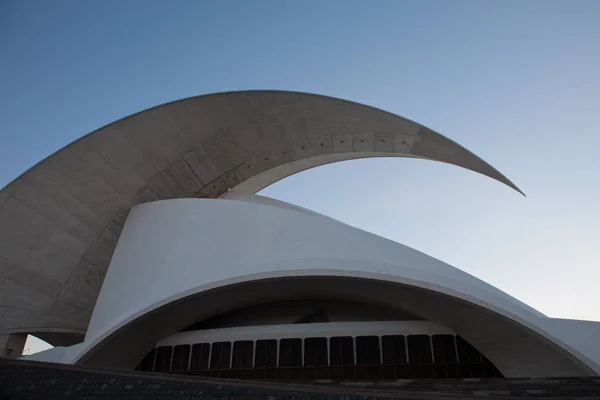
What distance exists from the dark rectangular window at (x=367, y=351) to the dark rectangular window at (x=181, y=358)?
185 inches

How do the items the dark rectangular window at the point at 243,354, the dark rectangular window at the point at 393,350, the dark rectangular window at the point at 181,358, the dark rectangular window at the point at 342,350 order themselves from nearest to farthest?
the dark rectangular window at the point at 393,350 < the dark rectangular window at the point at 342,350 < the dark rectangular window at the point at 243,354 < the dark rectangular window at the point at 181,358

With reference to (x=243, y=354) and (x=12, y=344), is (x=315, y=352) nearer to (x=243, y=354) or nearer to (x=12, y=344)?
(x=243, y=354)

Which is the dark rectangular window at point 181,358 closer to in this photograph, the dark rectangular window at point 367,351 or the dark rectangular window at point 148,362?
the dark rectangular window at point 148,362

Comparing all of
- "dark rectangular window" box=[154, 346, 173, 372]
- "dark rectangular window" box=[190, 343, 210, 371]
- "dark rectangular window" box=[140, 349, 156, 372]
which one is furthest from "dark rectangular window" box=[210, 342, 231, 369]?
"dark rectangular window" box=[140, 349, 156, 372]

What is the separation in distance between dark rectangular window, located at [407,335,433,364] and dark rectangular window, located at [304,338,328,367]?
2183 millimetres

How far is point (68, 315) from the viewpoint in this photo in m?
15.5

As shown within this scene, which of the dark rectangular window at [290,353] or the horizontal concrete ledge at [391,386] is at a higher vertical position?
the dark rectangular window at [290,353]

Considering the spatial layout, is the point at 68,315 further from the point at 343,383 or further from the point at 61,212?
the point at 343,383

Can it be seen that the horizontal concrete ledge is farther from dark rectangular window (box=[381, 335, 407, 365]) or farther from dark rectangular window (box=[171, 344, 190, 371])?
dark rectangular window (box=[171, 344, 190, 371])

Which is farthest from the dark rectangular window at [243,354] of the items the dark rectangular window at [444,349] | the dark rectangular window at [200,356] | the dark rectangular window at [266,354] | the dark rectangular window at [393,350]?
the dark rectangular window at [444,349]

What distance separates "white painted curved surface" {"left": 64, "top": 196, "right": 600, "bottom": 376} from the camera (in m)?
11.2

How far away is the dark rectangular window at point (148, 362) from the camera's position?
47.8 feet

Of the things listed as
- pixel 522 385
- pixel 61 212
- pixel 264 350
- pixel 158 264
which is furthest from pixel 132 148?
pixel 522 385

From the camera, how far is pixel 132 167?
15.2 m
